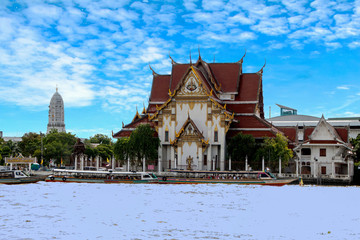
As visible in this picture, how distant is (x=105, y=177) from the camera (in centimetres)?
5003

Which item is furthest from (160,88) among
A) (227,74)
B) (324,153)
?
(324,153)

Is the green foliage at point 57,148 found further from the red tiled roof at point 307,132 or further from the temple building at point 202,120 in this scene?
the red tiled roof at point 307,132

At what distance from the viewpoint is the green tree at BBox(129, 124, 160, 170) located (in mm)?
56219

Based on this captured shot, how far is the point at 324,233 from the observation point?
20562mm

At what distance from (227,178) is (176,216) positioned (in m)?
24.6

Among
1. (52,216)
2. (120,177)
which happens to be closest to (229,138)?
(120,177)

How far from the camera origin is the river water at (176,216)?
20.0 meters

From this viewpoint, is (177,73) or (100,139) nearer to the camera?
(177,73)

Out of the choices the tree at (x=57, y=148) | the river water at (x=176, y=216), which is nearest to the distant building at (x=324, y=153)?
the river water at (x=176, y=216)

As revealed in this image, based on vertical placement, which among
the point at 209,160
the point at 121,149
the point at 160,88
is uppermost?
the point at 160,88

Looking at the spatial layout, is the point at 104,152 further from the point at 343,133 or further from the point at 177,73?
the point at 343,133

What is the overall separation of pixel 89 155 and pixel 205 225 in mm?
66914

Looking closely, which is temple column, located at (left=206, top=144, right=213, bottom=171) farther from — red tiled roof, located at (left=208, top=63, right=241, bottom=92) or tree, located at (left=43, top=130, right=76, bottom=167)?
tree, located at (left=43, top=130, right=76, bottom=167)

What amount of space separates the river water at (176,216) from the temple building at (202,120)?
1985 centimetres
